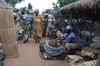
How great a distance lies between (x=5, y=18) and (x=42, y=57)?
2.00 meters

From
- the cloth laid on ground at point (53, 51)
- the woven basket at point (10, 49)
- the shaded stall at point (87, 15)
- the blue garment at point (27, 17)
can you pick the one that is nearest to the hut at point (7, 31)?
the woven basket at point (10, 49)

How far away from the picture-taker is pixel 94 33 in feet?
28.3

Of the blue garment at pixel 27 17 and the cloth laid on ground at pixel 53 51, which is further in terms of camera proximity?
the blue garment at pixel 27 17

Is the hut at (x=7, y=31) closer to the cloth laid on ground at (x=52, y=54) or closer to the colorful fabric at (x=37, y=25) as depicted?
the cloth laid on ground at (x=52, y=54)

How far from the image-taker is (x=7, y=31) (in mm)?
4266

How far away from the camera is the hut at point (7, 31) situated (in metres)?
4.11

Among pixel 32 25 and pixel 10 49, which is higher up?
pixel 32 25

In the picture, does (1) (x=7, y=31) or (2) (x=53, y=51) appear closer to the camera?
(1) (x=7, y=31)

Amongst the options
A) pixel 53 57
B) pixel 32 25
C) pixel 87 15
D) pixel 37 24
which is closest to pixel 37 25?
pixel 37 24

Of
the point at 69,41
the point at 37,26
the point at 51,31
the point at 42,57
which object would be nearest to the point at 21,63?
the point at 42,57

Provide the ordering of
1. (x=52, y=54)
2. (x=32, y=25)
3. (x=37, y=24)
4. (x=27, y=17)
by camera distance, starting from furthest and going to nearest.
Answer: (x=32, y=25) < (x=27, y=17) < (x=37, y=24) < (x=52, y=54)

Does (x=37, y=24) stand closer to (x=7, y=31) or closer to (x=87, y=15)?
(x=7, y=31)

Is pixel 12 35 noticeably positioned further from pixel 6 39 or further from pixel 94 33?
pixel 94 33

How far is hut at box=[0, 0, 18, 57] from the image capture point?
411 cm
